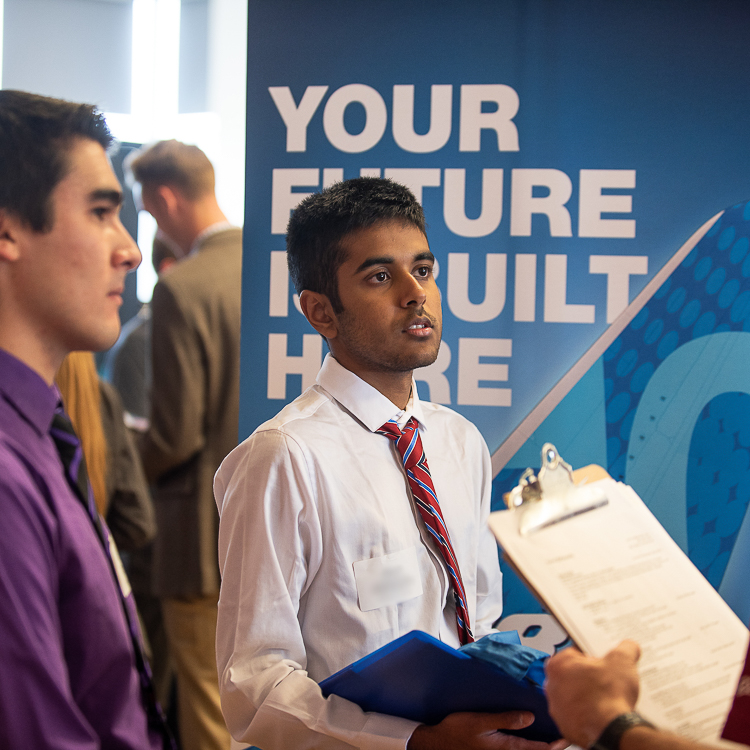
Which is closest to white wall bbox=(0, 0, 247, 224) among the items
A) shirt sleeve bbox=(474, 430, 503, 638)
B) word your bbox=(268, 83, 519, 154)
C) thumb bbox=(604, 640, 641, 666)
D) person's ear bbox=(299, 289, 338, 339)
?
word your bbox=(268, 83, 519, 154)

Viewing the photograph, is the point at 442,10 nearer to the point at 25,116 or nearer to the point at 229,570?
the point at 25,116

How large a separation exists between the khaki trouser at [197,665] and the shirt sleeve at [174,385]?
0.65m

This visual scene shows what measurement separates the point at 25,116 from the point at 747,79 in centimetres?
203

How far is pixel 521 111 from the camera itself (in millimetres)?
2264

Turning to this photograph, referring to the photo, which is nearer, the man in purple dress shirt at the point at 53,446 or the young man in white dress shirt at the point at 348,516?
the man in purple dress shirt at the point at 53,446

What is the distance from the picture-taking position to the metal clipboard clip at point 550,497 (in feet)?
3.79

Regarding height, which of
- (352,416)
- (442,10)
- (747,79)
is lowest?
(352,416)

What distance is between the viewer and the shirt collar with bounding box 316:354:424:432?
164 centimetres

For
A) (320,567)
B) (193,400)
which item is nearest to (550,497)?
(320,567)

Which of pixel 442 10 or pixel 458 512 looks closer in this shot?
pixel 458 512

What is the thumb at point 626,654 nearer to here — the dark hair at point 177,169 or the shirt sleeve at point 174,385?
the shirt sleeve at point 174,385

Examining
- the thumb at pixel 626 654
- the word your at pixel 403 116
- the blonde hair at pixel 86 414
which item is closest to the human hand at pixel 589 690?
the thumb at pixel 626 654

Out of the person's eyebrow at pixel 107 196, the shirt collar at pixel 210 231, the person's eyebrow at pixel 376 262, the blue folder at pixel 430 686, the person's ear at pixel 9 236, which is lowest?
the blue folder at pixel 430 686

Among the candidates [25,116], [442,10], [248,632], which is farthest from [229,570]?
[442,10]
